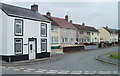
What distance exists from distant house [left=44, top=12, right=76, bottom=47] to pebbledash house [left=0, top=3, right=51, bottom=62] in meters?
13.6

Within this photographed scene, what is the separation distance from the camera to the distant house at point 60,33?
39.7m

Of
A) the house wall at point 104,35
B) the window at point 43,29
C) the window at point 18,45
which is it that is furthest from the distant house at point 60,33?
the house wall at point 104,35

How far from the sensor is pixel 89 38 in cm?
6006

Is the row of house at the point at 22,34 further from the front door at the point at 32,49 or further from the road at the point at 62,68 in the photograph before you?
the road at the point at 62,68

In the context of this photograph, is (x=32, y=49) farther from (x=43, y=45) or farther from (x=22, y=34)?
(x=22, y=34)

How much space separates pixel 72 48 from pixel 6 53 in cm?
1823

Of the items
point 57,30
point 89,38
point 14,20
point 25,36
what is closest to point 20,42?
point 25,36

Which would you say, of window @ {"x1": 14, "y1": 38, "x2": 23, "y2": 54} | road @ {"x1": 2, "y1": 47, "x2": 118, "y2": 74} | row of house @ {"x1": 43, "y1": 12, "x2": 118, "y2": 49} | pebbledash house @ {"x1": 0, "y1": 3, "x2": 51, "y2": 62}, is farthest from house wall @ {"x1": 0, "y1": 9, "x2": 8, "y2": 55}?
row of house @ {"x1": 43, "y1": 12, "x2": 118, "y2": 49}

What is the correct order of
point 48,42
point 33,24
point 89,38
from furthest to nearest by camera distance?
point 89,38 → point 48,42 → point 33,24

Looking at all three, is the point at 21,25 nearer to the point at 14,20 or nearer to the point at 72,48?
the point at 14,20

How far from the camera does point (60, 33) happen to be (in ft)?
138

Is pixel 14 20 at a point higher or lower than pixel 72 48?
higher

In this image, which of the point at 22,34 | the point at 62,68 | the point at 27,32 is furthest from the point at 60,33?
the point at 62,68

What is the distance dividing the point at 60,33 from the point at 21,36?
72.3ft
